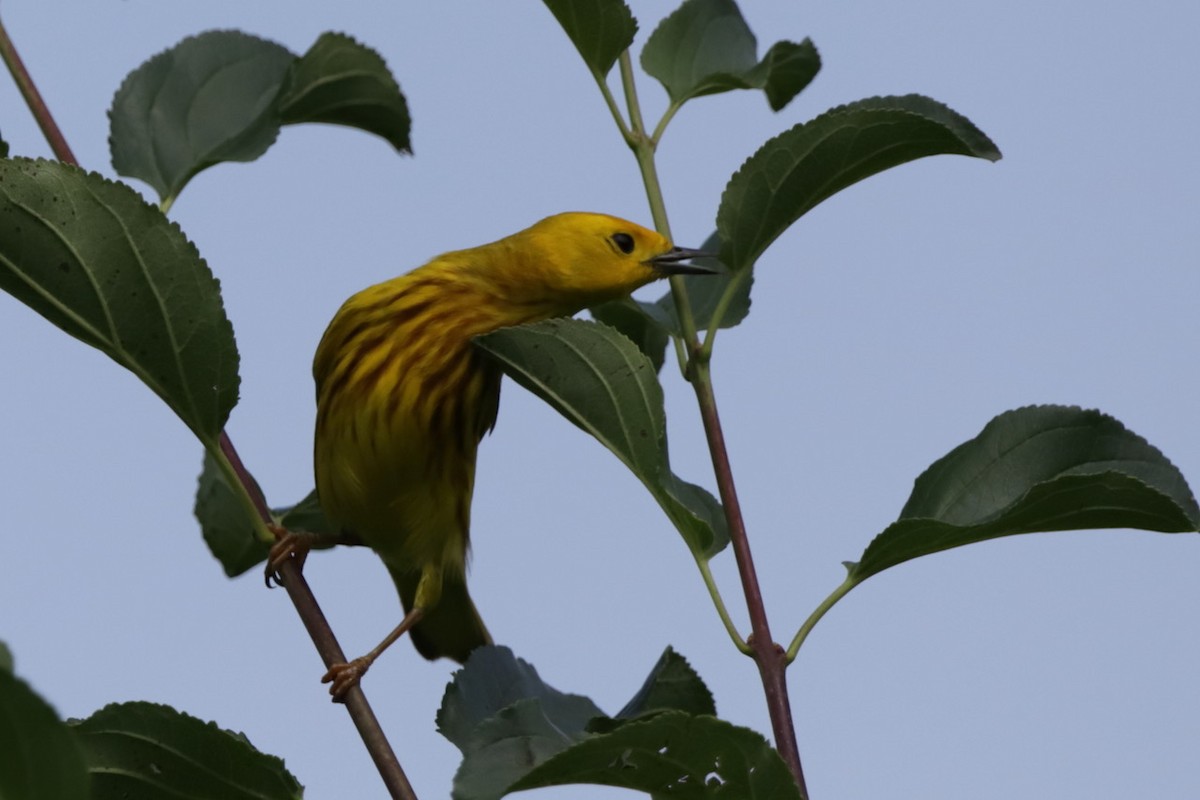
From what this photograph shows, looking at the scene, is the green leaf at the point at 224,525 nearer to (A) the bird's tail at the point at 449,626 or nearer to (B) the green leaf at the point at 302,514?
(B) the green leaf at the point at 302,514

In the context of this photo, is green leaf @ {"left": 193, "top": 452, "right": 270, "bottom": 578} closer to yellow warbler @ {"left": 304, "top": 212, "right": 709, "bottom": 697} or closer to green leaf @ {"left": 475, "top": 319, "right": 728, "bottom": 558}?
yellow warbler @ {"left": 304, "top": 212, "right": 709, "bottom": 697}

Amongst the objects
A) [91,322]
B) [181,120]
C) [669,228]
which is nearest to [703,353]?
[669,228]

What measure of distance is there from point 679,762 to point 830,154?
1.07 meters

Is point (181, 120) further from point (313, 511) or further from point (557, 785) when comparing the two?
point (557, 785)

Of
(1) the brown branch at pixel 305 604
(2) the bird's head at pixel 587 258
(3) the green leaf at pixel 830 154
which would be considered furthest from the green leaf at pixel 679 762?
(2) the bird's head at pixel 587 258

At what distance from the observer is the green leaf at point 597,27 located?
8.57 ft

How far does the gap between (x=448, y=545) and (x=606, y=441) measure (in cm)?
183

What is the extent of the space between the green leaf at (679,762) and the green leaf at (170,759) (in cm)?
54

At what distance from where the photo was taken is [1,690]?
3.84 ft

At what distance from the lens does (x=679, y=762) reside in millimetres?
1940

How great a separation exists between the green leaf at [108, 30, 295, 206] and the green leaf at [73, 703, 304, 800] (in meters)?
1.26

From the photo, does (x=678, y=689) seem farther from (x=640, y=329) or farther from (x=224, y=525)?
(x=224, y=525)

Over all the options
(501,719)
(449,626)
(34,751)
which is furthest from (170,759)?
(449,626)

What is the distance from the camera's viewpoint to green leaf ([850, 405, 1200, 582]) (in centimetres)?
232
